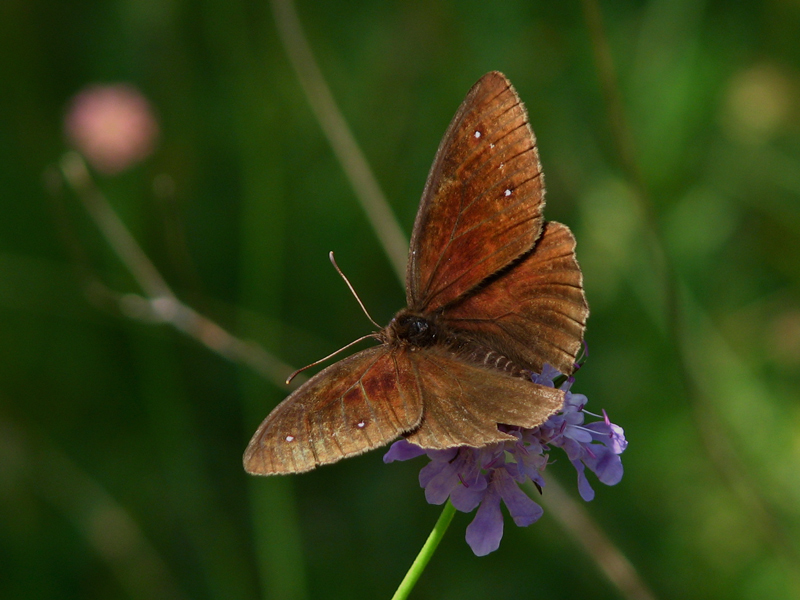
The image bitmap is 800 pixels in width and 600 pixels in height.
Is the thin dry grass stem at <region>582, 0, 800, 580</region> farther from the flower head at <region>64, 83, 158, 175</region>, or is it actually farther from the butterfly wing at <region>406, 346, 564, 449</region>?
the flower head at <region>64, 83, 158, 175</region>

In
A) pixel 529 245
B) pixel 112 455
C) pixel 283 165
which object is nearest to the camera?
pixel 529 245

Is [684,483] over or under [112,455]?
under

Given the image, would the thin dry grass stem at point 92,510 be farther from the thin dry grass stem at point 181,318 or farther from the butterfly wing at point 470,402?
the butterfly wing at point 470,402

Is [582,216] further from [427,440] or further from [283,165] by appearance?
[427,440]

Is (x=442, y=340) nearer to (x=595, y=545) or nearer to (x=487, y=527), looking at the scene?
(x=487, y=527)

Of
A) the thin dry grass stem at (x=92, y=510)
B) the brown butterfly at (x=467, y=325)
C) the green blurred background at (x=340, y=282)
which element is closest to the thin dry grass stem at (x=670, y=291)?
the green blurred background at (x=340, y=282)

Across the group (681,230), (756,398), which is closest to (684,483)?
(756,398)
